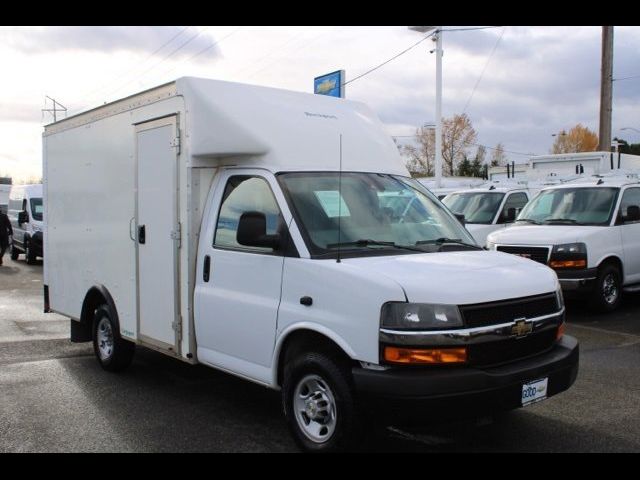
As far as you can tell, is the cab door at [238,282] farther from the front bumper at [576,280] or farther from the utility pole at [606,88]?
the utility pole at [606,88]

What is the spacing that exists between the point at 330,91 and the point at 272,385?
40.7 feet

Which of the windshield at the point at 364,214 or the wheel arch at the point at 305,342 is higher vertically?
the windshield at the point at 364,214

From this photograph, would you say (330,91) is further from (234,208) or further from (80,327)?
(234,208)

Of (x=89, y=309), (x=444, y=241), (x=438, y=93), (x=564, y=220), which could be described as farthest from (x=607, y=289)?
(x=438, y=93)

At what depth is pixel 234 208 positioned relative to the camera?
17.2 ft

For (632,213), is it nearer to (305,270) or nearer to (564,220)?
(564,220)

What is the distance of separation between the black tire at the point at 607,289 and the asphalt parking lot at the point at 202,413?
170cm

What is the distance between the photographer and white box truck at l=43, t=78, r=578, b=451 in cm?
400

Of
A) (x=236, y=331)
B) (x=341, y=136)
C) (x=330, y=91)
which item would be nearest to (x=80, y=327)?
(x=236, y=331)

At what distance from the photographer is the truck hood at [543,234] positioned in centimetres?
983

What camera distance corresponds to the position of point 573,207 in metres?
10.9

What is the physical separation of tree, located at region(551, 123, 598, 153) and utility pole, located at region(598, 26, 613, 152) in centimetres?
4493

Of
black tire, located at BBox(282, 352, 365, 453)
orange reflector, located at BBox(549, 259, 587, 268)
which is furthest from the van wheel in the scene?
black tire, located at BBox(282, 352, 365, 453)

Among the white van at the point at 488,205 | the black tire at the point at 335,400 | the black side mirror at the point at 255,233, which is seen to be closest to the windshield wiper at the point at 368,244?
the black side mirror at the point at 255,233
